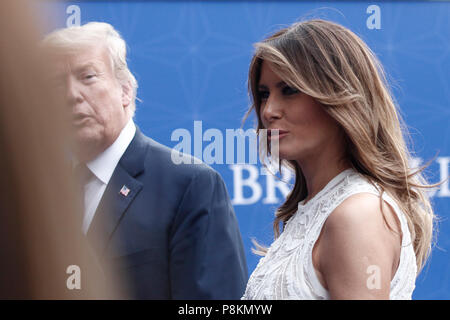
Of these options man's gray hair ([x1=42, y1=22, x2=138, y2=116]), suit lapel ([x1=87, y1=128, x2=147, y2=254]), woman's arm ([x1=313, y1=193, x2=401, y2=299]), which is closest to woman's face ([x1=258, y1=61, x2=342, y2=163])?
woman's arm ([x1=313, y1=193, x2=401, y2=299])

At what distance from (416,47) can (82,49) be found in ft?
5.08

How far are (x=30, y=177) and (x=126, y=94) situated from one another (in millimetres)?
1273

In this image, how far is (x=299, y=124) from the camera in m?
1.24

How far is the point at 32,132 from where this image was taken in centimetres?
36

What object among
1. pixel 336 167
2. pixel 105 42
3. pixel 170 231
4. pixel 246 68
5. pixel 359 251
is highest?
pixel 246 68

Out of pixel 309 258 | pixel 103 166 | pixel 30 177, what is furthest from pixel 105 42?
pixel 30 177

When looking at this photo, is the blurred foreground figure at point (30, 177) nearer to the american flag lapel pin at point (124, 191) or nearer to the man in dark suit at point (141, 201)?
the man in dark suit at point (141, 201)

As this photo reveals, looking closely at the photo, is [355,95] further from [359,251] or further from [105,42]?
[105,42]

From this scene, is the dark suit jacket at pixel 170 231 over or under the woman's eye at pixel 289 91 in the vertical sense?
under

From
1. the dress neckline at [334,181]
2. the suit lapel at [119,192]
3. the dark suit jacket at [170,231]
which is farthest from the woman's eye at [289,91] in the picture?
the suit lapel at [119,192]

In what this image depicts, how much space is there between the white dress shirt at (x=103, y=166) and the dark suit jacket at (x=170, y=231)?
2 cm

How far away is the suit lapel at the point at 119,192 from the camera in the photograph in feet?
4.32

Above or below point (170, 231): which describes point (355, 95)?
above
